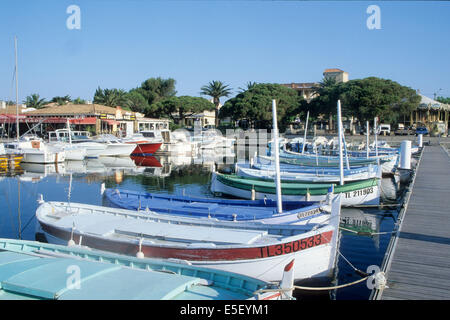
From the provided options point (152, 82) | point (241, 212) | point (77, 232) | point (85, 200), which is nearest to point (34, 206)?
point (85, 200)

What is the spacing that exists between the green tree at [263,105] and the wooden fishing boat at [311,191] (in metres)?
47.9

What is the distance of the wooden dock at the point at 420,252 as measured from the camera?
8.46m

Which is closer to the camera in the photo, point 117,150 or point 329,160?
point 329,160

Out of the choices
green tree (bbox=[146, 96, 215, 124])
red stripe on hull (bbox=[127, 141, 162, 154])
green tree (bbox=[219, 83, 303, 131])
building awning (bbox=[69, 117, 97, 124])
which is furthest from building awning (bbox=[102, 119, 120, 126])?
green tree (bbox=[219, 83, 303, 131])

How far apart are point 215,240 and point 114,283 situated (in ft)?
15.0

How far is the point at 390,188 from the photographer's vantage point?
88.6 ft

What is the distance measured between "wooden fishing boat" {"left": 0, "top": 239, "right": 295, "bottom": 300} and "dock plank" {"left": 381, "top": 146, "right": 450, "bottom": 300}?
3255mm

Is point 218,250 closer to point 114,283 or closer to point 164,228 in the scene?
point 164,228

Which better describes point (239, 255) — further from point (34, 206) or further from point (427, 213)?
point (34, 206)

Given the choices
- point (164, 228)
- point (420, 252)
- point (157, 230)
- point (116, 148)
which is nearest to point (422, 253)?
point (420, 252)

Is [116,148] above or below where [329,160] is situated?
above

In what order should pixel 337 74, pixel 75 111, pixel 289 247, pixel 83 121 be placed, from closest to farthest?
pixel 289 247 → pixel 83 121 → pixel 75 111 → pixel 337 74

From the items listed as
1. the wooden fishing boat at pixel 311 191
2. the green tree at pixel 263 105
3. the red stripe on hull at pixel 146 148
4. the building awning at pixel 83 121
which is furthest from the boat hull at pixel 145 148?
the wooden fishing boat at pixel 311 191
